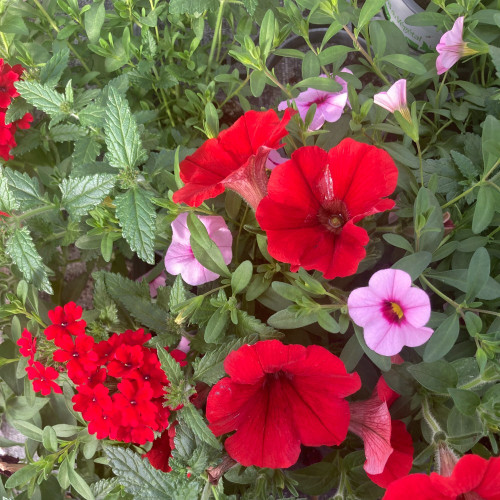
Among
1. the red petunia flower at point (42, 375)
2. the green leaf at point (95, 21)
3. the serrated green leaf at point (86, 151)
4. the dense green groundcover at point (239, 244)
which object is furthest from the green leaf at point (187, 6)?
the red petunia flower at point (42, 375)

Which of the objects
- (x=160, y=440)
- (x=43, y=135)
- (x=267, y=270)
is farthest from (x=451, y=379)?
(x=43, y=135)

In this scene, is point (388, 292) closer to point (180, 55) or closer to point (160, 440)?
point (160, 440)

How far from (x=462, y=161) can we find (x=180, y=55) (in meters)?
0.55

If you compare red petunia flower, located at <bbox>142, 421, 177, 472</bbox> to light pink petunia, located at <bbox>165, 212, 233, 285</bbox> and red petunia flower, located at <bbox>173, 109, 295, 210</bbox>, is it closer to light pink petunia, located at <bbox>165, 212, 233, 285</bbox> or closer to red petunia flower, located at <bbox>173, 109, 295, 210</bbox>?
light pink petunia, located at <bbox>165, 212, 233, 285</bbox>

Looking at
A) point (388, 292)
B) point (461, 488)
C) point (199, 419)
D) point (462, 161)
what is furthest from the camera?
point (462, 161)

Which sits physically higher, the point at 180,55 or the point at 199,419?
the point at 180,55

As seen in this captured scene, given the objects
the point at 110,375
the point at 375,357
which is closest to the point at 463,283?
the point at 375,357

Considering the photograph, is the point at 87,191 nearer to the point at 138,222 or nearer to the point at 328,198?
the point at 138,222

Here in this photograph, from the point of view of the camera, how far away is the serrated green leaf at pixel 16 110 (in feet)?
3.03

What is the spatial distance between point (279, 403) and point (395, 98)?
1.46 ft

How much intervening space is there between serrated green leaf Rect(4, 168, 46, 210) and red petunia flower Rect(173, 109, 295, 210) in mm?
308

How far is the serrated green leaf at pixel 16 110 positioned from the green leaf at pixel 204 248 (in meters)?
0.43

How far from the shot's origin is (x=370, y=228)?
78 cm

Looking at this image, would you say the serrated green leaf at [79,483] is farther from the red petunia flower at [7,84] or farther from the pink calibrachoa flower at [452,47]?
the pink calibrachoa flower at [452,47]
